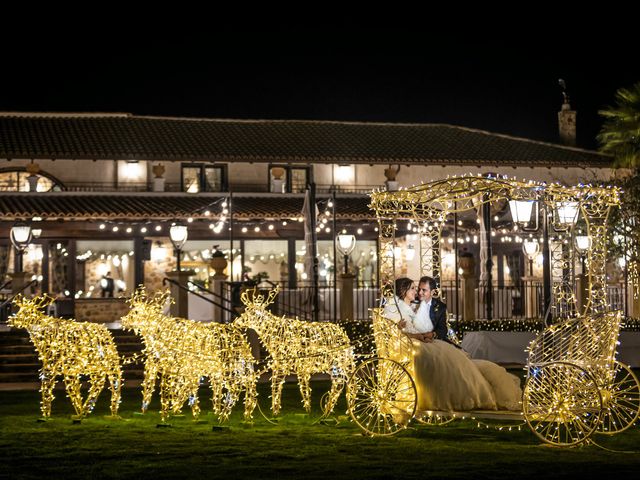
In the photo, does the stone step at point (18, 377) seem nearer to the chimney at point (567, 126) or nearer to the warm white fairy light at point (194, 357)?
the warm white fairy light at point (194, 357)

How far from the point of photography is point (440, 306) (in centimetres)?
1416

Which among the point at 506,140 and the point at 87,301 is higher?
the point at 506,140

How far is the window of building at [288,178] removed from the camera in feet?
124

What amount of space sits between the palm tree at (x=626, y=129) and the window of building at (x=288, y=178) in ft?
35.7

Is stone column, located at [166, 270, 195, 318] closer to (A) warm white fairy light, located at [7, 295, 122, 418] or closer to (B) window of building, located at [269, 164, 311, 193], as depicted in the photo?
(A) warm white fairy light, located at [7, 295, 122, 418]

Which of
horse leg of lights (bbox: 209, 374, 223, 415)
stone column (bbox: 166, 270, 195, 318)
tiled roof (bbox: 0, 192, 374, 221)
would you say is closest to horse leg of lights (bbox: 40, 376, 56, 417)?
horse leg of lights (bbox: 209, 374, 223, 415)

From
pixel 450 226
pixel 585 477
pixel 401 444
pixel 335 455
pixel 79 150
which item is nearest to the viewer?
pixel 585 477

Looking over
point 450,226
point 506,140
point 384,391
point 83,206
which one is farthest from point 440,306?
point 506,140

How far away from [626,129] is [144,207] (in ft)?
46.4

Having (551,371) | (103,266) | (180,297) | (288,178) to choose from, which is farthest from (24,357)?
(288,178)

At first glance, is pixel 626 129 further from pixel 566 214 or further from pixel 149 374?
pixel 149 374

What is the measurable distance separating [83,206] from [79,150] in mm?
3821

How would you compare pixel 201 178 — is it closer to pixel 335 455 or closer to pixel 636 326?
pixel 636 326

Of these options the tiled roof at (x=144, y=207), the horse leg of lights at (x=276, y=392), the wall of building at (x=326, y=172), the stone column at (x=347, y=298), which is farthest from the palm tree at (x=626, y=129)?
the horse leg of lights at (x=276, y=392)
